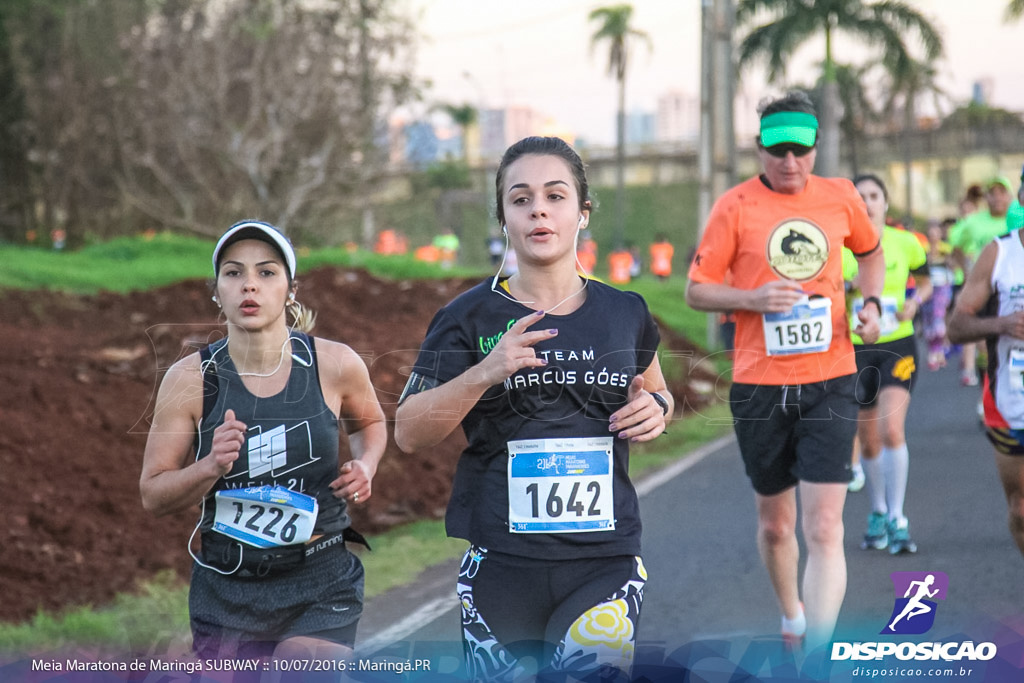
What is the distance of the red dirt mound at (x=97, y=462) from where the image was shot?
251 inches

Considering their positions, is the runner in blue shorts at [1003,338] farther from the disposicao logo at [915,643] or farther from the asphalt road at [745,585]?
the asphalt road at [745,585]

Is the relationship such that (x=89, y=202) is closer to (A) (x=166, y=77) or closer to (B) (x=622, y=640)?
(A) (x=166, y=77)

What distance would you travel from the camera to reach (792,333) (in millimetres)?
5355

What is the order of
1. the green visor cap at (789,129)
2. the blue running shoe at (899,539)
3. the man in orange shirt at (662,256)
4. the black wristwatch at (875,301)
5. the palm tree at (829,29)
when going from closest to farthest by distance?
the green visor cap at (789,129)
the black wristwatch at (875,301)
the blue running shoe at (899,539)
the palm tree at (829,29)
the man in orange shirt at (662,256)

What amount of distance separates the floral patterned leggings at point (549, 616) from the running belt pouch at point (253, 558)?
2.18 feet

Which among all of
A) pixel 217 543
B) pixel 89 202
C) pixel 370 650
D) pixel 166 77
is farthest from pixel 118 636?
pixel 89 202

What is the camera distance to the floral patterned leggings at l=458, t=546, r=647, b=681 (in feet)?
10.9

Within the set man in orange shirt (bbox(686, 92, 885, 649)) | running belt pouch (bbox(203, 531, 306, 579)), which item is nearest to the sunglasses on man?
man in orange shirt (bbox(686, 92, 885, 649))

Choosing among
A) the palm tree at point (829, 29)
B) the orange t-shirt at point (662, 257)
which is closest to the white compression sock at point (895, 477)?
the palm tree at point (829, 29)

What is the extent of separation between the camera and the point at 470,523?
3520 millimetres

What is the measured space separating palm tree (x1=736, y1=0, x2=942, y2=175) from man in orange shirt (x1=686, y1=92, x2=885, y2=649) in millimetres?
31578

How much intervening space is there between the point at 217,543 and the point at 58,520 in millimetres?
3452

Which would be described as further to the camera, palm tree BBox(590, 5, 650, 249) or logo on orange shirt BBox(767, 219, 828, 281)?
palm tree BBox(590, 5, 650, 249)

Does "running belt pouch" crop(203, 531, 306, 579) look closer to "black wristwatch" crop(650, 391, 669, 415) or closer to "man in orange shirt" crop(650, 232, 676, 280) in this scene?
"black wristwatch" crop(650, 391, 669, 415)
